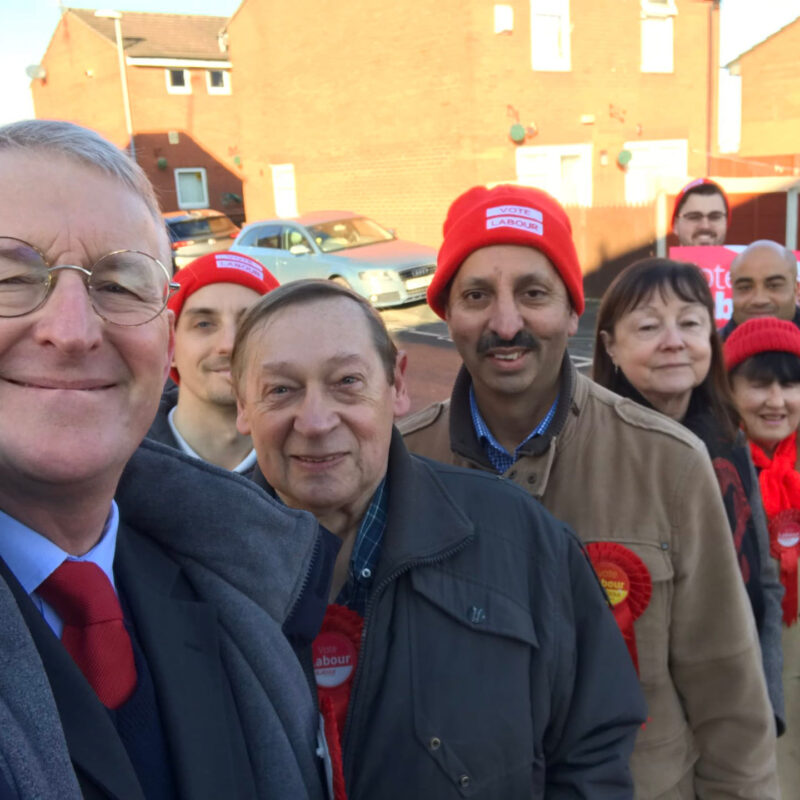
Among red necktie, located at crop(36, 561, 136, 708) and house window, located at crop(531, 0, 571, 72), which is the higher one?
house window, located at crop(531, 0, 571, 72)

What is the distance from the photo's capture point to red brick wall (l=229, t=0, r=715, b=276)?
16453mm

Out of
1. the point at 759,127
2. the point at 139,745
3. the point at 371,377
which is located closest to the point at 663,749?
the point at 371,377

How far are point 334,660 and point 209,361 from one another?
157 centimetres

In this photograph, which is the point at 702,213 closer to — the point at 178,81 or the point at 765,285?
the point at 765,285

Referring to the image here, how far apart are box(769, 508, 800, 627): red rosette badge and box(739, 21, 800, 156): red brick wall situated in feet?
93.9

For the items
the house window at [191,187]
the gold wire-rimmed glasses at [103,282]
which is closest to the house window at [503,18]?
the house window at [191,187]

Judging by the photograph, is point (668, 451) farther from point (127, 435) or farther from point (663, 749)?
point (127, 435)

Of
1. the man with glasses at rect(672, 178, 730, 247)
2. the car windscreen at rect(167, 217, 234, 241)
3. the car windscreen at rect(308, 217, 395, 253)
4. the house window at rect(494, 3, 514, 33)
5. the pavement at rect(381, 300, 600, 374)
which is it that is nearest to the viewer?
the man with glasses at rect(672, 178, 730, 247)

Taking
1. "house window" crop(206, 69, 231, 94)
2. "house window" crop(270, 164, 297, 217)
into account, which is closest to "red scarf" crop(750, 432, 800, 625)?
"house window" crop(270, 164, 297, 217)

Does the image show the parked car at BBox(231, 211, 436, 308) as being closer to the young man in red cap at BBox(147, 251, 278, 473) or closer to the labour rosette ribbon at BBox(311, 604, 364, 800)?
the young man in red cap at BBox(147, 251, 278, 473)

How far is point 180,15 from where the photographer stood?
33.2 meters

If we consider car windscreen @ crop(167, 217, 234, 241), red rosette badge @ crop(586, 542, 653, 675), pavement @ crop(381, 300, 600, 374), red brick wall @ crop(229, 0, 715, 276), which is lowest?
pavement @ crop(381, 300, 600, 374)

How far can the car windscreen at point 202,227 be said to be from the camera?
67.9 ft

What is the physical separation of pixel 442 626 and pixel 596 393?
0.94 meters
